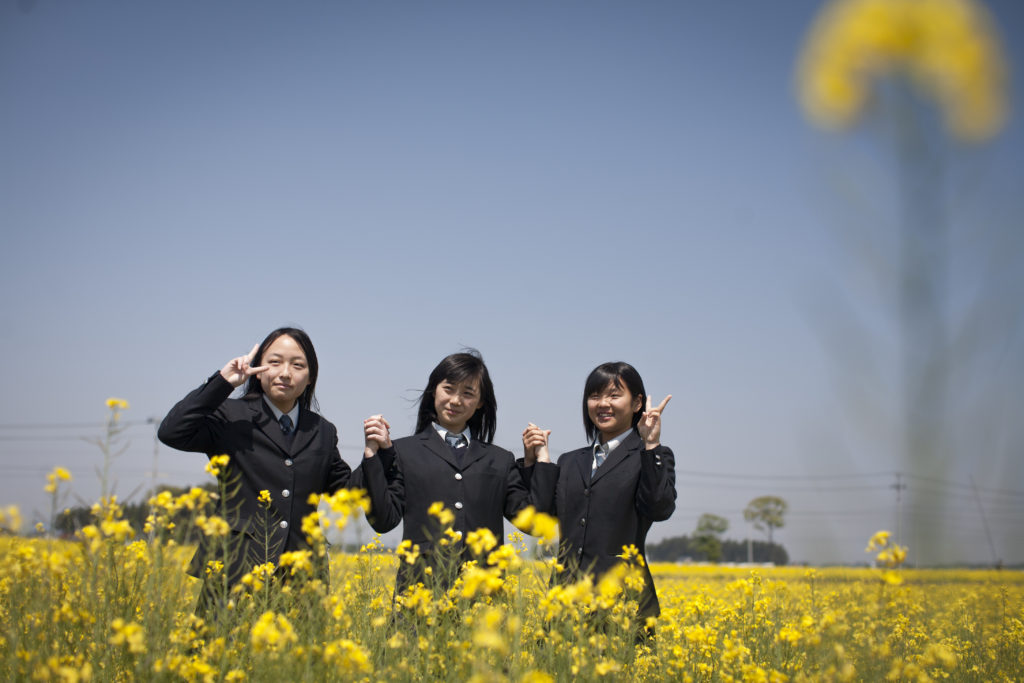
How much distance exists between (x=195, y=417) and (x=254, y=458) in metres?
0.33

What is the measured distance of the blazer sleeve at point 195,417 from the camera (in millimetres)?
3193

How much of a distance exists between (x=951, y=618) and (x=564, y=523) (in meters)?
4.44

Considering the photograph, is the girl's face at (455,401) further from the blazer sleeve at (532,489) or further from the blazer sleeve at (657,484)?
the blazer sleeve at (657,484)

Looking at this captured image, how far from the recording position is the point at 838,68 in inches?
23.4

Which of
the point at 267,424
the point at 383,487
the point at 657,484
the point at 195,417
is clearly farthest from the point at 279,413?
the point at 657,484

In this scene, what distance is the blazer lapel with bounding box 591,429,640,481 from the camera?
3.81 m

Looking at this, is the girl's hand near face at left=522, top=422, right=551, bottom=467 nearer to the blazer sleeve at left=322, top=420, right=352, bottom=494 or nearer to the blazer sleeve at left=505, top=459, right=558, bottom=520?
the blazer sleeve at left=505, top=459, right=558, bottom=520

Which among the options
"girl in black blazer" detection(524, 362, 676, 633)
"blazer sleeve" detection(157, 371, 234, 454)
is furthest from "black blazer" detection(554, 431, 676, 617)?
"blazer sleeve" detection(157, 371, 234, 454)

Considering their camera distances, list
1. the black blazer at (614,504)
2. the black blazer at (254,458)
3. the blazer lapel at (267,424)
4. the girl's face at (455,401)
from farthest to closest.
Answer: the girl's face at (455,401) < the black blazer at (614,504) < the blazer lapel at (267,424) < the black blazer at (254,458)

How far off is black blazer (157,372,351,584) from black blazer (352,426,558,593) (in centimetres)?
31

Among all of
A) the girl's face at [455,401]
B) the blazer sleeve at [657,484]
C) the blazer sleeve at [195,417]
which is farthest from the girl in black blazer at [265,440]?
the blazer sleeve at [657,484]

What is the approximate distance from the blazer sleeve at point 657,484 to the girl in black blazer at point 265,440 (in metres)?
1.59

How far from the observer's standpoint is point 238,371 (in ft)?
10.9

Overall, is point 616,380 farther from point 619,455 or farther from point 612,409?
point 619,455
